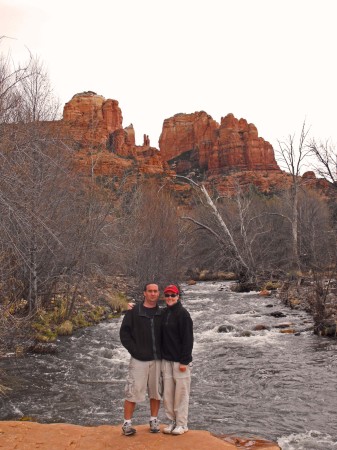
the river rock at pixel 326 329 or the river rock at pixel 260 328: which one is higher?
the river rock at pixel 326 329

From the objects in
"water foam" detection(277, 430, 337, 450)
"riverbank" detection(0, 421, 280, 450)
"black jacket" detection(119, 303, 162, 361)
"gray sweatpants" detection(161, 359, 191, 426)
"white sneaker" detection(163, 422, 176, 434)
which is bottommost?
"water foam" detection(277, 430, 337, 450)

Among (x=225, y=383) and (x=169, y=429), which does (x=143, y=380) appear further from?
(x=225, y=383)

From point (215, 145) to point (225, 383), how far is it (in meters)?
102

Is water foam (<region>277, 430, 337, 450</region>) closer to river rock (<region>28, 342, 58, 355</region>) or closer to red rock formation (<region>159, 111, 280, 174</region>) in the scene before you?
river rock (<region>28, 342, 58, 355</region>)

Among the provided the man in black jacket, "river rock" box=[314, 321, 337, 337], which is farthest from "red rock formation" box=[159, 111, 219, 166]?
the man in black jacket

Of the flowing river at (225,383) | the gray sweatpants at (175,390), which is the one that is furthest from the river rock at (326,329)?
the gray sweatpants at (175,390)

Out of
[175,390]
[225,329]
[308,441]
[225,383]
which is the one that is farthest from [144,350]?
[225,329]

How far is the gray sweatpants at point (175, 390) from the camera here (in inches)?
202

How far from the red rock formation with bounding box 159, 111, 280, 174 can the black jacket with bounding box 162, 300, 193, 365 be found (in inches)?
3889

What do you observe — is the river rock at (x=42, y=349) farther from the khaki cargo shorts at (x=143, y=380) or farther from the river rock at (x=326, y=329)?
the river rock at (x=326, y=329)

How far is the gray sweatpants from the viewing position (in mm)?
5129

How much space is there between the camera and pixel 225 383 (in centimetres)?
896

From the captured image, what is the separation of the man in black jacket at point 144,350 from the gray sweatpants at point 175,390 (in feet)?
0.36

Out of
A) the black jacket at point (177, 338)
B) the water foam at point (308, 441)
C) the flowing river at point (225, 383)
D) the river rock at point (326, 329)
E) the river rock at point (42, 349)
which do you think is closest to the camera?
the black jacket at point (177, 338)
